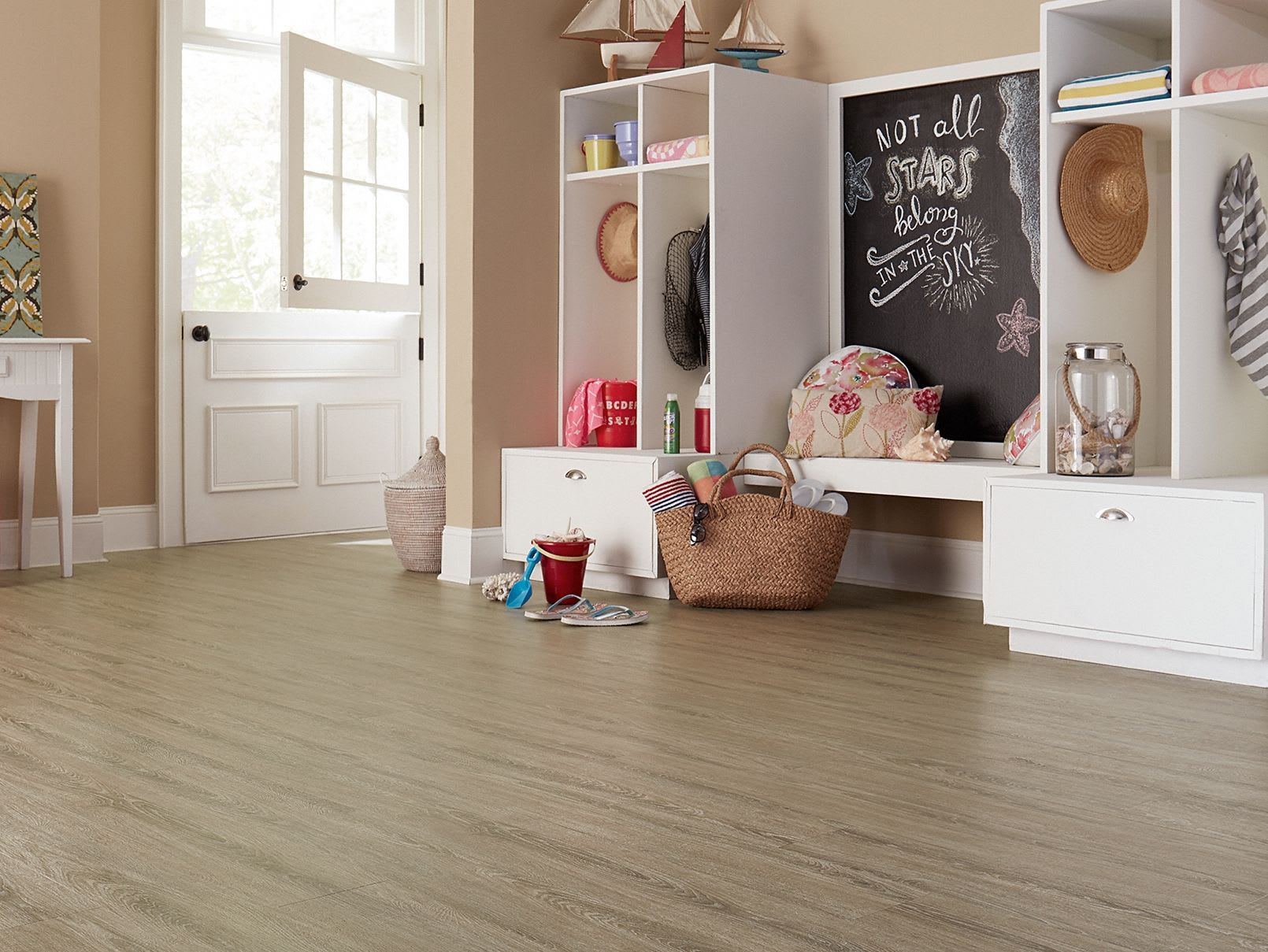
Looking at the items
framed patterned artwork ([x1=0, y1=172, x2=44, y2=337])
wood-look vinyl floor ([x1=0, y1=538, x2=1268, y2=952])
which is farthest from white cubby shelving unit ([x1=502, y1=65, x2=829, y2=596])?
framed patterned artwork ([x1=0, y1=172, x2=44, y2=337])

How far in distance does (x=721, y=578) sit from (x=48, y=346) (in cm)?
227

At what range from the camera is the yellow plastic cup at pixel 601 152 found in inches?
181

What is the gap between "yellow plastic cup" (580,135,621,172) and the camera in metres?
4.59

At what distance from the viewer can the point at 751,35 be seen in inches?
176

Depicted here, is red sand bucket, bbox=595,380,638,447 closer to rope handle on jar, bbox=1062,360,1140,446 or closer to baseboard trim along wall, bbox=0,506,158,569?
rope handle on jar, bbox=1062,360,1140,446

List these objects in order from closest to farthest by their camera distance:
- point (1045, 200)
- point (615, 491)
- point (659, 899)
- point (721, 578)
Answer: point (659, 899) < point (1045, 200) < point (721, 578) < point (615, 491)

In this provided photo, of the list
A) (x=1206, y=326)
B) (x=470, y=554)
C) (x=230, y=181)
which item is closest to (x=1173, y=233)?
(x=1206, y=326)

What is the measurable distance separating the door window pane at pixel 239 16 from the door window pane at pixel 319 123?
1.49 ft

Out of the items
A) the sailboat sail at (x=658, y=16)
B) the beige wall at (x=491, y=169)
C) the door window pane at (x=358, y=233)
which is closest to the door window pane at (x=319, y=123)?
the door window pane at (x=358, y=233)

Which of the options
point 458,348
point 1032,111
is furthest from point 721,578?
point 1032,111

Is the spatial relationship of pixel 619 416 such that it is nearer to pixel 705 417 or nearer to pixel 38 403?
pixel 705 417

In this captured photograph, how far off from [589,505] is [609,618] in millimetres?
660

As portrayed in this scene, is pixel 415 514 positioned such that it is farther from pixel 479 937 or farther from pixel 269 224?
pixel 479 937

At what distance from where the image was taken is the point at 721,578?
12.8ft
